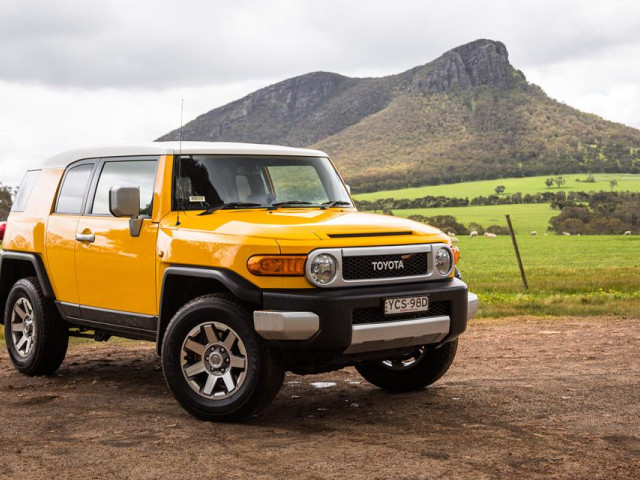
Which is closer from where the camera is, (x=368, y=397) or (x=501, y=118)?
(x=368, y=397)

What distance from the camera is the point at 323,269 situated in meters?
6.09

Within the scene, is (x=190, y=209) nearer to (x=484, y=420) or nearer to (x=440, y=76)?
(x=484, y=420)

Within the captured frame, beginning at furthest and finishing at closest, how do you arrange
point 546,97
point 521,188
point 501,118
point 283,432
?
point 546,97
point 501,118
point 521,188
point 283,432

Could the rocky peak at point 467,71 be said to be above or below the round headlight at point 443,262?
above

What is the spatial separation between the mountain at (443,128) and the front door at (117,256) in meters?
107

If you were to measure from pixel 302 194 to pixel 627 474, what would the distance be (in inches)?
142

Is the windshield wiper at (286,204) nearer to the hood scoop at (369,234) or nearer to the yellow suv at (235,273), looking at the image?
the yellow suv at (235,273)

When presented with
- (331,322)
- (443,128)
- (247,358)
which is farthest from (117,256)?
(443,128)

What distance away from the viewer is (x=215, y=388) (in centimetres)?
643

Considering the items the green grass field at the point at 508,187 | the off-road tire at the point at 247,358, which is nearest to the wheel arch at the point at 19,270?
the off-road tire at the point at 247,358

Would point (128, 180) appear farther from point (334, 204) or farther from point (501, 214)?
point (501, 214)

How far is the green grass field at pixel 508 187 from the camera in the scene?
10712 centimetres

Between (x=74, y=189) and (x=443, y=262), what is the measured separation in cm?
359

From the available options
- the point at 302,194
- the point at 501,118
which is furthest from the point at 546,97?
the point at 302,194
